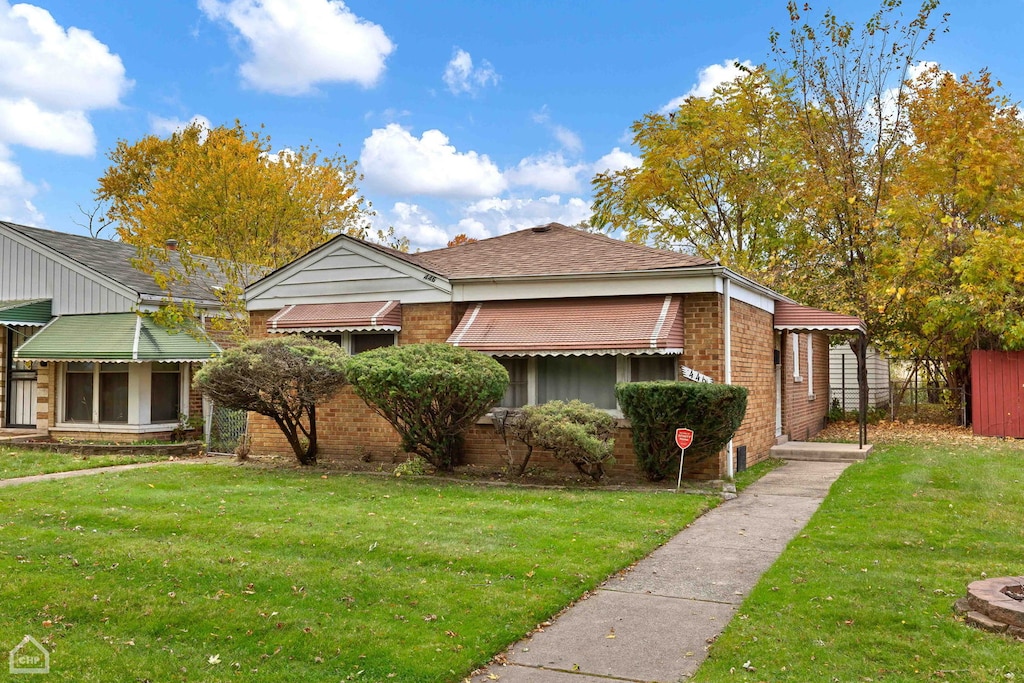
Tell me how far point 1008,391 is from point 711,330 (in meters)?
10.3

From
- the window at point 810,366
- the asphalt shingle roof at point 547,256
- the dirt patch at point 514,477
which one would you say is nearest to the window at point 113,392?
the dirt patch at point 514,477

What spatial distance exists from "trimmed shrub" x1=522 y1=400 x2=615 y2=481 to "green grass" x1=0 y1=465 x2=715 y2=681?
595 mm

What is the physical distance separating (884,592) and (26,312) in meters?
18.8

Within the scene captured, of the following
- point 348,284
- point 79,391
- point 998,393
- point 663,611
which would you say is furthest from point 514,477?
point 998,393

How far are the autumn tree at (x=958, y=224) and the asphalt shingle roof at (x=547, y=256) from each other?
9278mm

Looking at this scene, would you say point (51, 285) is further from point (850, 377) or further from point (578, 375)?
point (850, 377)

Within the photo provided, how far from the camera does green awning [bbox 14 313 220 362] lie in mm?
16938

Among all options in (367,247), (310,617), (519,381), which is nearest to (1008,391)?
(519,381)

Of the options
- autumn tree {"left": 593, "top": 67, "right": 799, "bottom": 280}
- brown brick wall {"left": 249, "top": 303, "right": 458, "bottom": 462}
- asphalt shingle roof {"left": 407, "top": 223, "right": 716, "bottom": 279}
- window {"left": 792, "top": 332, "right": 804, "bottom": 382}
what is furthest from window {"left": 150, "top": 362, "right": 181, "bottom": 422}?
autumn tree {"left": 593, "top": 67, "right": 799, "bottom": 280}

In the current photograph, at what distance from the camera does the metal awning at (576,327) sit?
1211 cm

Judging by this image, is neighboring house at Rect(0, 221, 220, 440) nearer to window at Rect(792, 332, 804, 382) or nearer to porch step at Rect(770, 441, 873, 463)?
porch step at Rect(770, 441, 873, 463)

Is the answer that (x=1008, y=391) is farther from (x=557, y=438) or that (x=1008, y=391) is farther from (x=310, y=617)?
(x=310, y=617)

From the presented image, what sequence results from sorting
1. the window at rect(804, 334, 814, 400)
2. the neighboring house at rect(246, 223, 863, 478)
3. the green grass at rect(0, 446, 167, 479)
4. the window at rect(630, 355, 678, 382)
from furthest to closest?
the window at rect(804, 334, 814, 400), the green grass at rect(0, 446, 167, 479), the window at rect(630, 355, 678, 382), the neighboring house at rect(246, 223, 863, 478)

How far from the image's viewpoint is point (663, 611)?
629 centimetres
